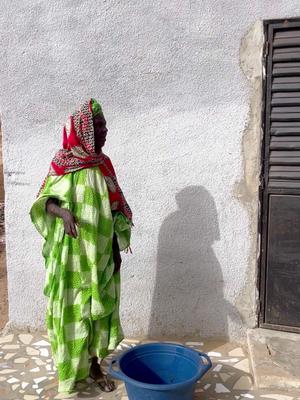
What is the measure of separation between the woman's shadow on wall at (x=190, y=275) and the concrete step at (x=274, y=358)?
13.2 inches

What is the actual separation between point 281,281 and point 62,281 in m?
1.58

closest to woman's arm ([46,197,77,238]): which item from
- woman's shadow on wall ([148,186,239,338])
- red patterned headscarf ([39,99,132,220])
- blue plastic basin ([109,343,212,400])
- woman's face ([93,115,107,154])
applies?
red patterned headscarf ([39,99,132,220])

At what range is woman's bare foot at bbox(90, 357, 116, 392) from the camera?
3035 mm

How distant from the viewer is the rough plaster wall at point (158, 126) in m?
3.40

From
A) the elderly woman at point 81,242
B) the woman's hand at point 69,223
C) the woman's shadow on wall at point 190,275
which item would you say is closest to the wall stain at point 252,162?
the woman's shadow on wall at point 190,275

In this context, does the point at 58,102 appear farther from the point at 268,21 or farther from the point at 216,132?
the point at 268,21

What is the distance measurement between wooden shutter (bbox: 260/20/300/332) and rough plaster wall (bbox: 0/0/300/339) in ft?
0.39

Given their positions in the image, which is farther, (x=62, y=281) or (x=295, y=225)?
(x=295, y=225)

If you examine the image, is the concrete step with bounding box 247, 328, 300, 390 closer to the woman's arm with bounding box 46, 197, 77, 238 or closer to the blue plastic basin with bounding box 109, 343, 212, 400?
the blue plastic basin with bounding box 109, 343, 212, 400

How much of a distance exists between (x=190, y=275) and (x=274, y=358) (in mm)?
839

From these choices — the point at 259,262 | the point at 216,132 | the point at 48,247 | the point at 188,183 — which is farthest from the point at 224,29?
the point at 48,247

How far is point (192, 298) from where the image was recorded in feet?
12.0

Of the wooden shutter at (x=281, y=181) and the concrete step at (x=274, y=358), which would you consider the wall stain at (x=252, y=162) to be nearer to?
the wooden shutter at (x=281, y=181)

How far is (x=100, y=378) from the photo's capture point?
3.11 meters
